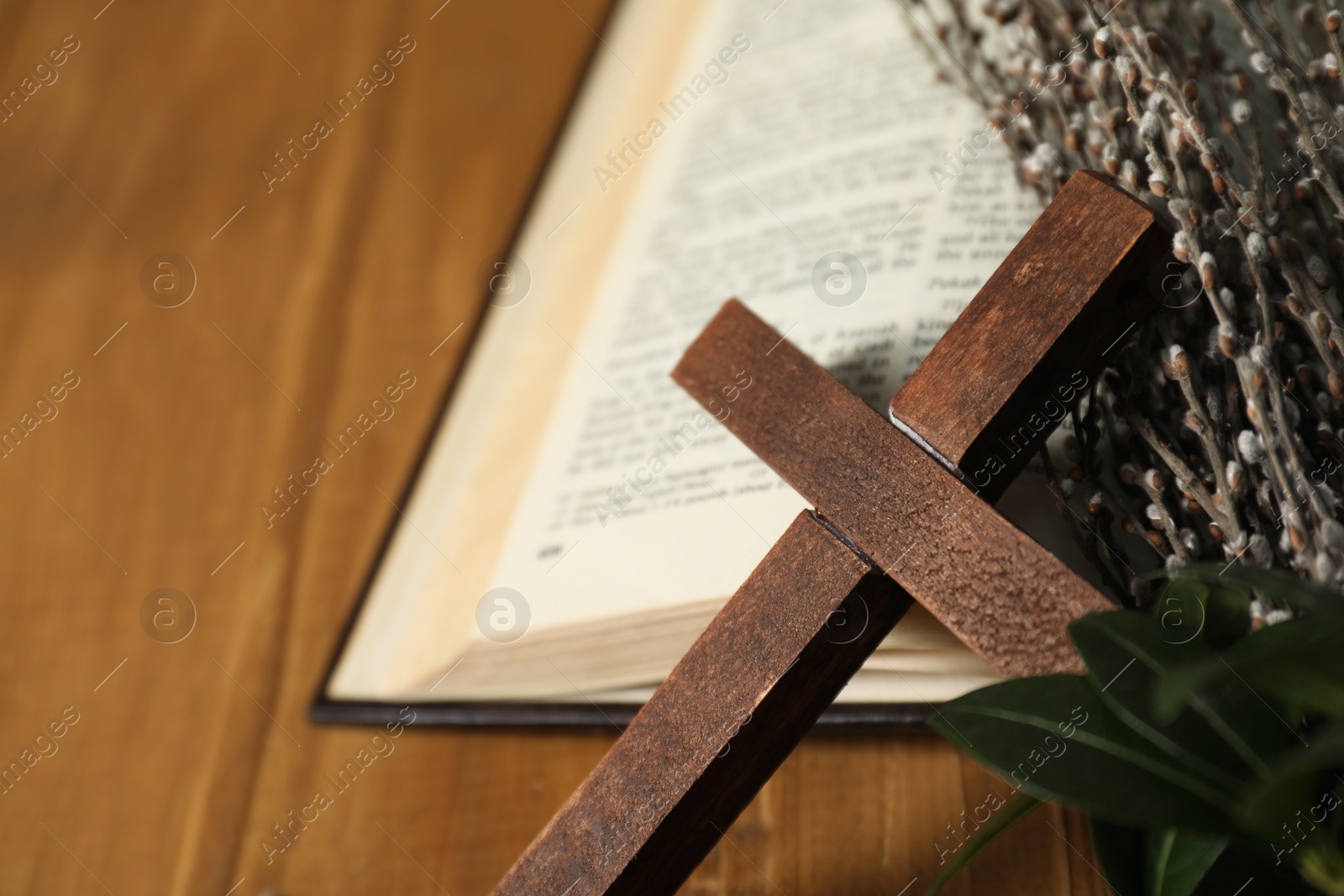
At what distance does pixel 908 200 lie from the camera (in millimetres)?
705

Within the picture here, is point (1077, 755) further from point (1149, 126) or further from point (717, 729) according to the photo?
point (1149, 126)

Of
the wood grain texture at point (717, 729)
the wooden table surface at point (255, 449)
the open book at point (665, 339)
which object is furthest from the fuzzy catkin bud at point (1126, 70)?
the wooden table surface at point (255, 449)

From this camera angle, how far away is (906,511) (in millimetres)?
489

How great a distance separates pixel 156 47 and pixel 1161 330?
1379 mm

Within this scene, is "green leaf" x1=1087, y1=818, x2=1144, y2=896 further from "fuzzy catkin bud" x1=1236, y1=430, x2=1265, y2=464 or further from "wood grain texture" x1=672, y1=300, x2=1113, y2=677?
"fuzzy catkin bud" x1=1236, y1=430, x2=1265, y2=464

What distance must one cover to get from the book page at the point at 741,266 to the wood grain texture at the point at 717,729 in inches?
3.9

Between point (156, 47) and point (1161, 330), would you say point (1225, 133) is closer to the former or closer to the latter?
point (1161, 330)

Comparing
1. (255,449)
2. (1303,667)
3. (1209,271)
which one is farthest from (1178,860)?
(255,449)

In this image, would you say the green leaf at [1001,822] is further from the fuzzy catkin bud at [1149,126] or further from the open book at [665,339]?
the fuzzy catkin bud at [1149,126]

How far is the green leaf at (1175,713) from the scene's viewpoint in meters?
0.35

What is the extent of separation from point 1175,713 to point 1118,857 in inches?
4.5

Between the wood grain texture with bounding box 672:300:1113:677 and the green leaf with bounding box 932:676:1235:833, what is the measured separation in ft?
0.18

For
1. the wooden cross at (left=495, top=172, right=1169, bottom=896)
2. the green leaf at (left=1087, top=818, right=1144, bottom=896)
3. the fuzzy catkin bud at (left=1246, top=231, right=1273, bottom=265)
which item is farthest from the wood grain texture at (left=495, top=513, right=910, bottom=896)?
the fuzzy catkin bud at (left=1246, top=231, right=1273, bottom=265)

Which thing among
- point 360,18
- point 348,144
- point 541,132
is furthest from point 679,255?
point 360,18
